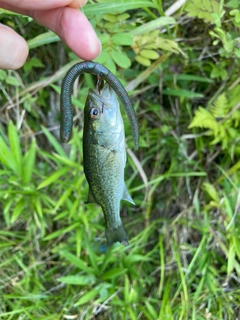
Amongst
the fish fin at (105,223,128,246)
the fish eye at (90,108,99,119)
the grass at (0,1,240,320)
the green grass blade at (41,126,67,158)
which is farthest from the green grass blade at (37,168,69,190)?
the fish eye at (90,108,99,119)

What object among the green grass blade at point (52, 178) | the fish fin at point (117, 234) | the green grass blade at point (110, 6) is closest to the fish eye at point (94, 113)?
the green grass blade at point (110, 6)

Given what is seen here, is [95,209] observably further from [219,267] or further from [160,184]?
[219,267]

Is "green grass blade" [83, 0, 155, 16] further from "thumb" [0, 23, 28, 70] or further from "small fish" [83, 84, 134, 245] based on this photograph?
"small fish" [83, 84, 134, 245]

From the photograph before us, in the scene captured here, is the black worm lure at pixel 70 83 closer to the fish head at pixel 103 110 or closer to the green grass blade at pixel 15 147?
the fish head at pixel 103 110

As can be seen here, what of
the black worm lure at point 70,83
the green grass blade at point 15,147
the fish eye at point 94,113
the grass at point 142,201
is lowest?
the grass at point 142,201

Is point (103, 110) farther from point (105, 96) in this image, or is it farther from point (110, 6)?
point (110, 6)

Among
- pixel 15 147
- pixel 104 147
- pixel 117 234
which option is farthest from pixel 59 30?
pixel 117 234
